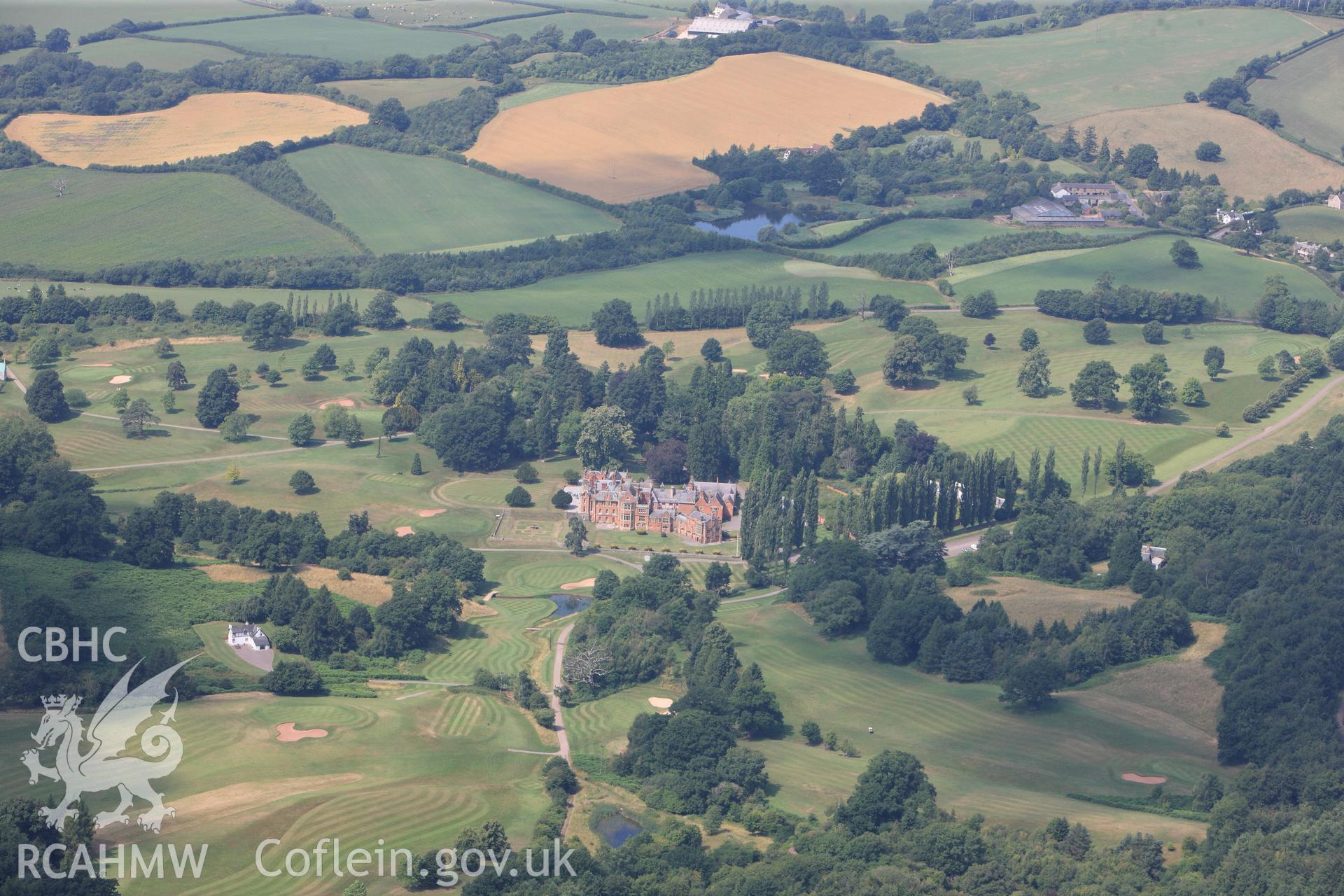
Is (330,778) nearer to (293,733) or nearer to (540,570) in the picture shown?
(293,733)

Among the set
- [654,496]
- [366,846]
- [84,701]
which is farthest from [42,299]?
[366,846]

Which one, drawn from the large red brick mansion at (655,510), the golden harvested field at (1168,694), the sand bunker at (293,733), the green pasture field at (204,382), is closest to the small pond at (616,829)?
the sand bunker at (293,733)

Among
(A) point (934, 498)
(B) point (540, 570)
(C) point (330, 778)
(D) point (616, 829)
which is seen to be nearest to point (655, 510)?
(B) point (540, 570)

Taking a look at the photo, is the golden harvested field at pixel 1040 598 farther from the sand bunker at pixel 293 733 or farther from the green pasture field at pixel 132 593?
the green pasture field at pixel 132 593

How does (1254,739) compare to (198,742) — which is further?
(1254,739)

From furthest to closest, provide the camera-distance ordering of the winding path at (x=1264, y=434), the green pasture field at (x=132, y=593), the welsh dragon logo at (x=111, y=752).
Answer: the winding path at (x=1264, y=434) → the green pasture field at (x=132, y=593) → the welsh dragon logo at (x=111, y=752)

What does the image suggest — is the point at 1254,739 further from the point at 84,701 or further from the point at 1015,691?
the point at 84,701

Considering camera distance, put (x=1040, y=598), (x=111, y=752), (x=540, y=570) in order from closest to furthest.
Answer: (x=111, y=752), (x=1040, y=598), (x=540, y=570)
